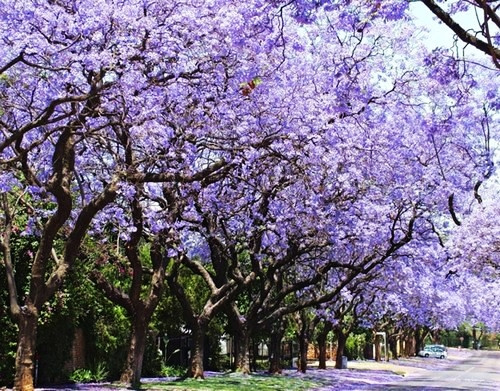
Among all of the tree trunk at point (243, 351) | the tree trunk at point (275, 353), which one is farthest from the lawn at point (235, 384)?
the tree trunk at point (275, 353)

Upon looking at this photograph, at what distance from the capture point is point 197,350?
76.0ft

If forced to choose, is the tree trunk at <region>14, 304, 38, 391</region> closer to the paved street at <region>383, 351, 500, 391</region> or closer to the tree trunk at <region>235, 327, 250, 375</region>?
the tree trunk at <region>235, 327, 250, 375</region>

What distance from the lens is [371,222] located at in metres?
19.2

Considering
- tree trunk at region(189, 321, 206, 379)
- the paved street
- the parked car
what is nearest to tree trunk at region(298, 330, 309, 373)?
the paved street

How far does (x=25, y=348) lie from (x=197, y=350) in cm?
1036

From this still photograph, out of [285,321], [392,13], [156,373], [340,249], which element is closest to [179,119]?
[392,13]

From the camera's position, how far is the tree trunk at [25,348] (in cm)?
1331

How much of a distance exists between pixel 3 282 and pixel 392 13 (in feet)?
38.1

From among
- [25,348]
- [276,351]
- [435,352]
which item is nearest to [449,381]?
[276,351]

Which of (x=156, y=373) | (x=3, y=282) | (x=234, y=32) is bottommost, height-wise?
(x=156, y=373)

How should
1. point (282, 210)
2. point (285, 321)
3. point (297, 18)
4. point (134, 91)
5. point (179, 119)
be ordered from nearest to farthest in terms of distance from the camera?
point (297, 18)
point (134, 91)
point (179, 119)
point (282, 210)
point (285, 321)

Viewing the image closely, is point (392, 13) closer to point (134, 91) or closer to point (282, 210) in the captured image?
point (134, 91)

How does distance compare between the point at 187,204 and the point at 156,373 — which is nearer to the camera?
the point at 187,204

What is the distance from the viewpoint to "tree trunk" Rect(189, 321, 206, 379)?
75.4 ft
